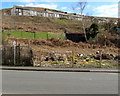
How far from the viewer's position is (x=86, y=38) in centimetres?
4659

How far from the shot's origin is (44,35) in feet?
164

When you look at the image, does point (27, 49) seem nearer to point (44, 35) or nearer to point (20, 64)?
point (20, 64)

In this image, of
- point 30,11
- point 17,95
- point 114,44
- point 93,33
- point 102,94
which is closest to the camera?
point 17,95

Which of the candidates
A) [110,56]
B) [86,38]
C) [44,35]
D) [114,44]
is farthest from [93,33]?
[110,56]

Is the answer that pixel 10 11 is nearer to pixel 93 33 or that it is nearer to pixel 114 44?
pixel 93 33

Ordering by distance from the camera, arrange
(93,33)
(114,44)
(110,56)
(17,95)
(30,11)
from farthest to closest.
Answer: (30,11), (93,33), (114,44), (110,56), (17,95)

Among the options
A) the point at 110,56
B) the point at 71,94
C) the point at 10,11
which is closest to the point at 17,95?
the point at 71,94

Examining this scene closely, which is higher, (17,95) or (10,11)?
(10,11)

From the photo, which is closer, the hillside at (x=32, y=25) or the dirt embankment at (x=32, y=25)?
the hillside at (x=32, y=25)

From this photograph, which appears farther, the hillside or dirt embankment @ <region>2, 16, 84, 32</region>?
dirt embankment @ <region>2, 16, 84, 32</region>

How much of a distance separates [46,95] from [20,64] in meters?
12.3

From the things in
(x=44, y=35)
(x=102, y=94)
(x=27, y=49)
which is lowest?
(x=102, y=94)

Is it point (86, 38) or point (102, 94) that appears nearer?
point (102, 94)

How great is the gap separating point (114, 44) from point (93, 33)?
298 inches
